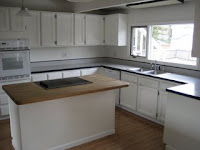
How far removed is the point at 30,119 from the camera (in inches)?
106

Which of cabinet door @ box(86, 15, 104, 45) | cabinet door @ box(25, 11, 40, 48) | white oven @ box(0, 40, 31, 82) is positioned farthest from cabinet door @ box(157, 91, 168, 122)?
cabinet door @ box(25, 11, 40, 48)

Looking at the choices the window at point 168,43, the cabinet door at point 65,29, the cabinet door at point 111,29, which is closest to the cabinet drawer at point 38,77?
the cabinet door at point 65,29

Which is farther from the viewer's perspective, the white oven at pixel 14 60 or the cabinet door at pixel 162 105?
the white oven at pixel 14 60

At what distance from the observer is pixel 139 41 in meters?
4.96

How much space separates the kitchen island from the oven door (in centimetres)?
106

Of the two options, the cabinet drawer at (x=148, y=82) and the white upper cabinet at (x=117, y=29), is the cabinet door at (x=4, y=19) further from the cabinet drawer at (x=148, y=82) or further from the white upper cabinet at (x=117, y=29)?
the cabinet drawer at (x=148, y=82)

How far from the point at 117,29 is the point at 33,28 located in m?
1.90

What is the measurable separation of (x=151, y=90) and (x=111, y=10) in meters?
2.64

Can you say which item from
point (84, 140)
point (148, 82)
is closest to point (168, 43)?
point (148, 82)

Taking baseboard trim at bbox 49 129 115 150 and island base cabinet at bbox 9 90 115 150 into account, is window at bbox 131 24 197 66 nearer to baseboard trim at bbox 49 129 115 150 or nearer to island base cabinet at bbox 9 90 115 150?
island base cabinet at bbox 9 90 115 150

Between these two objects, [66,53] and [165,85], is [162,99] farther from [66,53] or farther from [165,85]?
[66,53]

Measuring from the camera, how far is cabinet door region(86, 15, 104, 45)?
5121mm

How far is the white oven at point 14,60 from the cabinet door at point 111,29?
2056mm

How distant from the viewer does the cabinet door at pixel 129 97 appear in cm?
434
